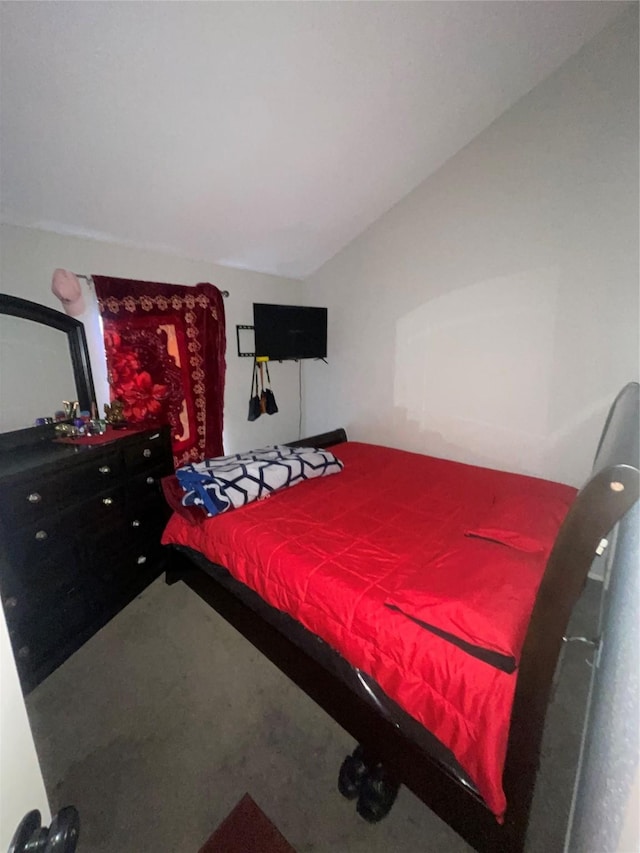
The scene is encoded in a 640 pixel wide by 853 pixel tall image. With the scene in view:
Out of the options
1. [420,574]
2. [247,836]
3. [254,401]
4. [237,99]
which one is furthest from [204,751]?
[237,99]

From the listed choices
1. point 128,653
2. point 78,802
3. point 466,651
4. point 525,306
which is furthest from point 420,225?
point 78,802

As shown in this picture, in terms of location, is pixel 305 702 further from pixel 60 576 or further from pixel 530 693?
pixel 60 576

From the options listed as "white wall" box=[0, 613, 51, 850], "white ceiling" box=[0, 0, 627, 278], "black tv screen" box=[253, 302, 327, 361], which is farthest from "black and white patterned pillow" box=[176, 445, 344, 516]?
"white ceiling" box=[0, 0, 627, 278]

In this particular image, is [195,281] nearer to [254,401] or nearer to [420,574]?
[254,401]

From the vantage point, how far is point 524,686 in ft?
2.84

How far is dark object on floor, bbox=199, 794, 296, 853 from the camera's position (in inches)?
42.0

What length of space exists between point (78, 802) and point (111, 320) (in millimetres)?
2201

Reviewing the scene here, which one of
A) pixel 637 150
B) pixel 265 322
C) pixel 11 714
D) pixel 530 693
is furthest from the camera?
pixel 265 322

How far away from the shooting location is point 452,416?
8.91 feet

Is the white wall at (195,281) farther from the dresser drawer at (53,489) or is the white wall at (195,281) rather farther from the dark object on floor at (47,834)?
the dark object on floor at (47,834)

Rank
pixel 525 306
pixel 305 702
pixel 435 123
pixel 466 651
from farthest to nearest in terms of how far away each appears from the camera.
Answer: pixel 525 306
pixel 435 123
pixel 305 702
pixel 466 651

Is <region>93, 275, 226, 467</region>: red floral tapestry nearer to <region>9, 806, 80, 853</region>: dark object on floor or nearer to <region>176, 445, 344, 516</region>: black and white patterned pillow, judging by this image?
<region>176, 445, 344, 516</region>: black and white patterned pillow

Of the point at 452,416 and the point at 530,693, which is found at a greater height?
the point at 452,416

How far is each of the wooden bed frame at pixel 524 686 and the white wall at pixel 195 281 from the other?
205 cm
